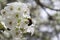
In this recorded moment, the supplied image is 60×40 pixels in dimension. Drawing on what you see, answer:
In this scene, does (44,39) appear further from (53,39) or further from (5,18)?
(5,18)

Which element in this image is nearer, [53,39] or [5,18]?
[5,18]

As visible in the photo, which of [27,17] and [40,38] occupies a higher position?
[27,17]

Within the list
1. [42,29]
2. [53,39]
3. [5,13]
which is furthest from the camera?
[42,29]

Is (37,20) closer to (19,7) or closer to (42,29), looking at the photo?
(42,29)

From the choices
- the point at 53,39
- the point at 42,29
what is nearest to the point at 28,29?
the point at 53,39

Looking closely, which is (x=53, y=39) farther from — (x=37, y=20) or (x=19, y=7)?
(x=19, y=7)

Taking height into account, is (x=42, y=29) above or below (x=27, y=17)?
below

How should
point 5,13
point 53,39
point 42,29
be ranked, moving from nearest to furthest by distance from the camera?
point 5,13, point 53,39, point 42,29

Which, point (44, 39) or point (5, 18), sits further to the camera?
point (44, 39)

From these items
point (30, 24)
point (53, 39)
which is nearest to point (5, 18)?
point (30, 24)
